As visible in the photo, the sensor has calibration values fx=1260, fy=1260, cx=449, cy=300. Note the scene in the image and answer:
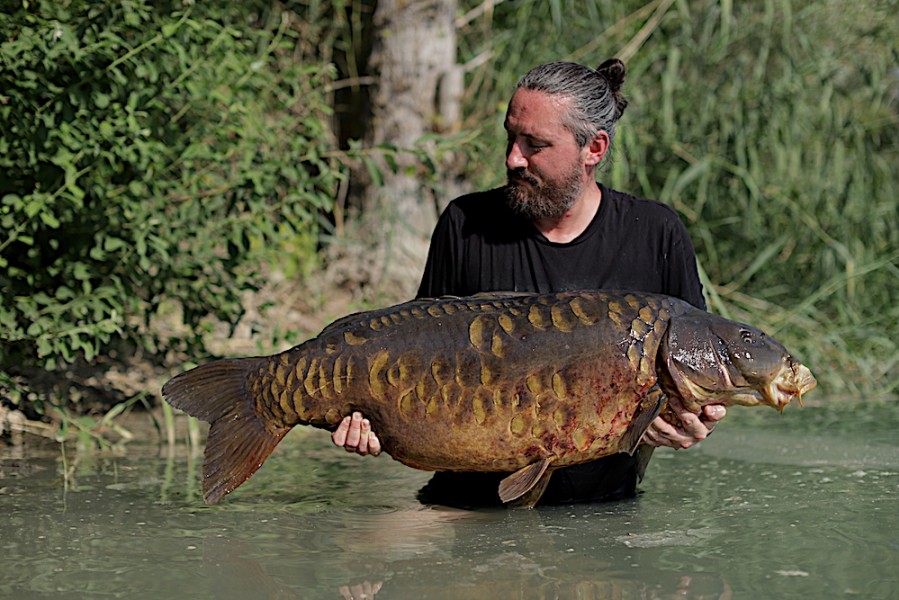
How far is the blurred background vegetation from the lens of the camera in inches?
159

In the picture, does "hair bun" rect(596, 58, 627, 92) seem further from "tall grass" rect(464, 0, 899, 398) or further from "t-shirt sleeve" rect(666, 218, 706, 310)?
"tall grass" rect(464, 0, 899, 398)

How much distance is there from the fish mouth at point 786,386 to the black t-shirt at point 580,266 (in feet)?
1.74

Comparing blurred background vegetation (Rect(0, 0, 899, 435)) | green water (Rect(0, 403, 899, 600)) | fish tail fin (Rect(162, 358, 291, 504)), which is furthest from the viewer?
blurred background vegetation (Rect(0, 0, 899, 435))

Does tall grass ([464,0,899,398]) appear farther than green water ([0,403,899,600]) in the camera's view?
Yes

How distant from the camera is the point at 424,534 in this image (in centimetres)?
304

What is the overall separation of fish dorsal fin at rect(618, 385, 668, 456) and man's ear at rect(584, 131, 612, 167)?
2.58ft

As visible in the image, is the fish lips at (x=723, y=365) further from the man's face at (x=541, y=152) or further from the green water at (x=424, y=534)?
the man's face at (x=541, y=152)

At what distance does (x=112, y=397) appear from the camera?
198 inches

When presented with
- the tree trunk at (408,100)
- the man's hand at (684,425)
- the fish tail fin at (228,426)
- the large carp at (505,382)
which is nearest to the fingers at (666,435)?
the man's hand at (684,425)

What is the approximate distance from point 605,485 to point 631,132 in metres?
3.06

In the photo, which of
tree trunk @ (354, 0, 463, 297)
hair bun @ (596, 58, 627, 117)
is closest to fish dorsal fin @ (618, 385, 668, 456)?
hair bun @ (596, 58, 627, 117)

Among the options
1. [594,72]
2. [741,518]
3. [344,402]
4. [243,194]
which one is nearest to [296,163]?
[243,194]

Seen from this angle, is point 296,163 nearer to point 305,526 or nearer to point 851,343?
point 305,526

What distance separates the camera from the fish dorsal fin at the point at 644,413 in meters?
2.92
